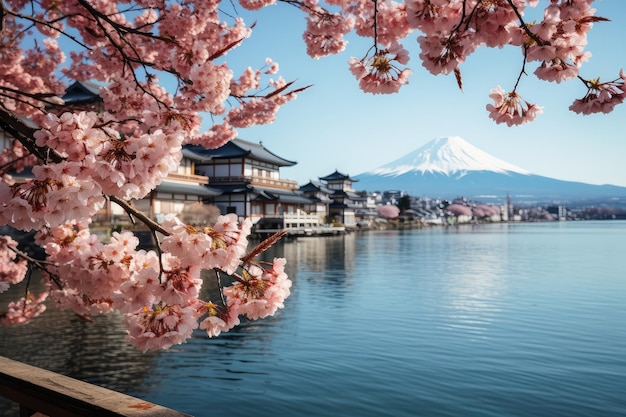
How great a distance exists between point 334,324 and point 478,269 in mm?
12979

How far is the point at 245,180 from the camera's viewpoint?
4388 cm

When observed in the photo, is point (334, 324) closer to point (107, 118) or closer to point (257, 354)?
point (257, 354)

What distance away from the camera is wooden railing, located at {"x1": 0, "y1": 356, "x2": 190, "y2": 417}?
6.62 feet

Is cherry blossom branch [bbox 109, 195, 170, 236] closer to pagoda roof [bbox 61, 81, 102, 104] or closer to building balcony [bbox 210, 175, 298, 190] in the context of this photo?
pagoda roof [bbox 61, 81, 102, 104]

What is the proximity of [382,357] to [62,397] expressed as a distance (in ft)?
24.5

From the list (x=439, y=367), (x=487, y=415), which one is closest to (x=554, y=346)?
(x=439, y=367)

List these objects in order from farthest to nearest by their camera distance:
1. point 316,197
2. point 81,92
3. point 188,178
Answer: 1. point 316,197
2. point 188,178
3. point 81,92

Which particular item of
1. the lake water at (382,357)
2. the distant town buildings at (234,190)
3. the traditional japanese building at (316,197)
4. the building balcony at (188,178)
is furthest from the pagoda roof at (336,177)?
the lake water at (382,357)

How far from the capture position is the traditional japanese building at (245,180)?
4375 centimetres

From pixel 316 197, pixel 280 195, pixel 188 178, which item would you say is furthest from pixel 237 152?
pixel 316 197

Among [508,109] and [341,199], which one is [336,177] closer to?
[341,199]

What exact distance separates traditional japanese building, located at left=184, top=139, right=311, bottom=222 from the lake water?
94.5 ft

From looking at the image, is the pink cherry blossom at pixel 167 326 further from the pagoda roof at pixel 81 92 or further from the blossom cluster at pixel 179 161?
the pagoda roof at pixel 81 92

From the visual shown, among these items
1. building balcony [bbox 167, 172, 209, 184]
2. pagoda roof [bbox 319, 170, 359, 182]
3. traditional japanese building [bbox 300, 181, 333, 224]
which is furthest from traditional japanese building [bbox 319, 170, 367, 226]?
building balcony [bbox 167, 172, 209, 184]
